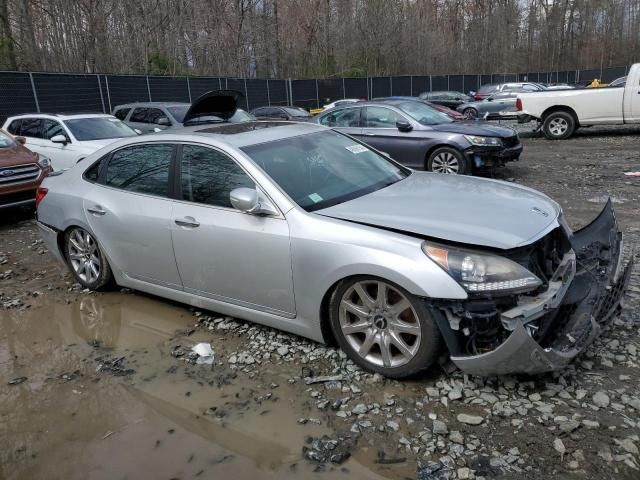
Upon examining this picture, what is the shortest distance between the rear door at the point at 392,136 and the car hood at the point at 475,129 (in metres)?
0.43

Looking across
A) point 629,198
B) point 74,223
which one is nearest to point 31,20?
point 74,223

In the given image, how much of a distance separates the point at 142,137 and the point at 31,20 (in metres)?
21.8

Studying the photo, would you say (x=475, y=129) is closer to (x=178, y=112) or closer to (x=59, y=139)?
(x=178, y=112)

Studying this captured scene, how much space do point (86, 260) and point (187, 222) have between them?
1.68 m

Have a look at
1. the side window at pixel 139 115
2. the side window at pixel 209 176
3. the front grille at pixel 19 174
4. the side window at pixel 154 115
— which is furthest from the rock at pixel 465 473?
the side window at pixel 139 115

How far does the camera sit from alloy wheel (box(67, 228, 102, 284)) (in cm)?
505

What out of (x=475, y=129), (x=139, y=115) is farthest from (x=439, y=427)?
(x=139, y=115)

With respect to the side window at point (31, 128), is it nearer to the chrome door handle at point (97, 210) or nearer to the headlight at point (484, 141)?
the chrome door handle at point (97, 210)

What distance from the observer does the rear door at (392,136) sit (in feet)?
32.4

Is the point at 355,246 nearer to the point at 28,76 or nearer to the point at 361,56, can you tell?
the point at 28,76

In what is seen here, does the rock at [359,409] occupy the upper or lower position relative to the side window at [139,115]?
lower

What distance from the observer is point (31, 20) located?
22.2 metres

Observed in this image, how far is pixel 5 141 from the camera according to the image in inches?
361

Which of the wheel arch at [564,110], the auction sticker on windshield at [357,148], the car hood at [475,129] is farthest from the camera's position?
the wheel arch at [564,110]
